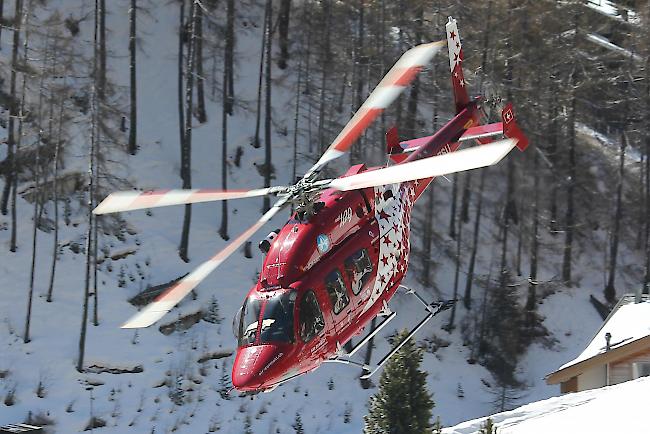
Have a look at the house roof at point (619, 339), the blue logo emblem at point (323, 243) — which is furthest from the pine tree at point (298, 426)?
the blue logo emblem at point (323, 243)

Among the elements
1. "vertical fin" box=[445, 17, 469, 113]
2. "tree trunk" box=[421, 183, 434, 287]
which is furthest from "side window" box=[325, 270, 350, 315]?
"tree trunk" box=[421, 183, 434, 287]

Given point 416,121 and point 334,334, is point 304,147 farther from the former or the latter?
point 334,334

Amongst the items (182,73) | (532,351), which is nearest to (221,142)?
(182,73)

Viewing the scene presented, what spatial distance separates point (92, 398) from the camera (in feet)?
70.0

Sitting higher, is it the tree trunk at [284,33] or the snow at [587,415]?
the tree trunk at [284,33]

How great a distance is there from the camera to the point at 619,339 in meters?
20.3

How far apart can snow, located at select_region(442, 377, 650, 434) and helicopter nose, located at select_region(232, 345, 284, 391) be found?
268 inches

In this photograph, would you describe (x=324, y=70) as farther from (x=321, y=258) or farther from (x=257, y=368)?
(x=257, y=368)

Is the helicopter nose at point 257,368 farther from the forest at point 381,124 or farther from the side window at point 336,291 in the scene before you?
the forest at point 381,124

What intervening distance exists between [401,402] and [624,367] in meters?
5.54

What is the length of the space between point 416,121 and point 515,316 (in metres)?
6.87

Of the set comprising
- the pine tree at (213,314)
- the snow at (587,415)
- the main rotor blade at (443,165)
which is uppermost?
the pine tree at (213,314)

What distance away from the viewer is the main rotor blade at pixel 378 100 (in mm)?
11617

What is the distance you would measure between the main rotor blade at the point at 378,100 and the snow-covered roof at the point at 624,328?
9.73m
